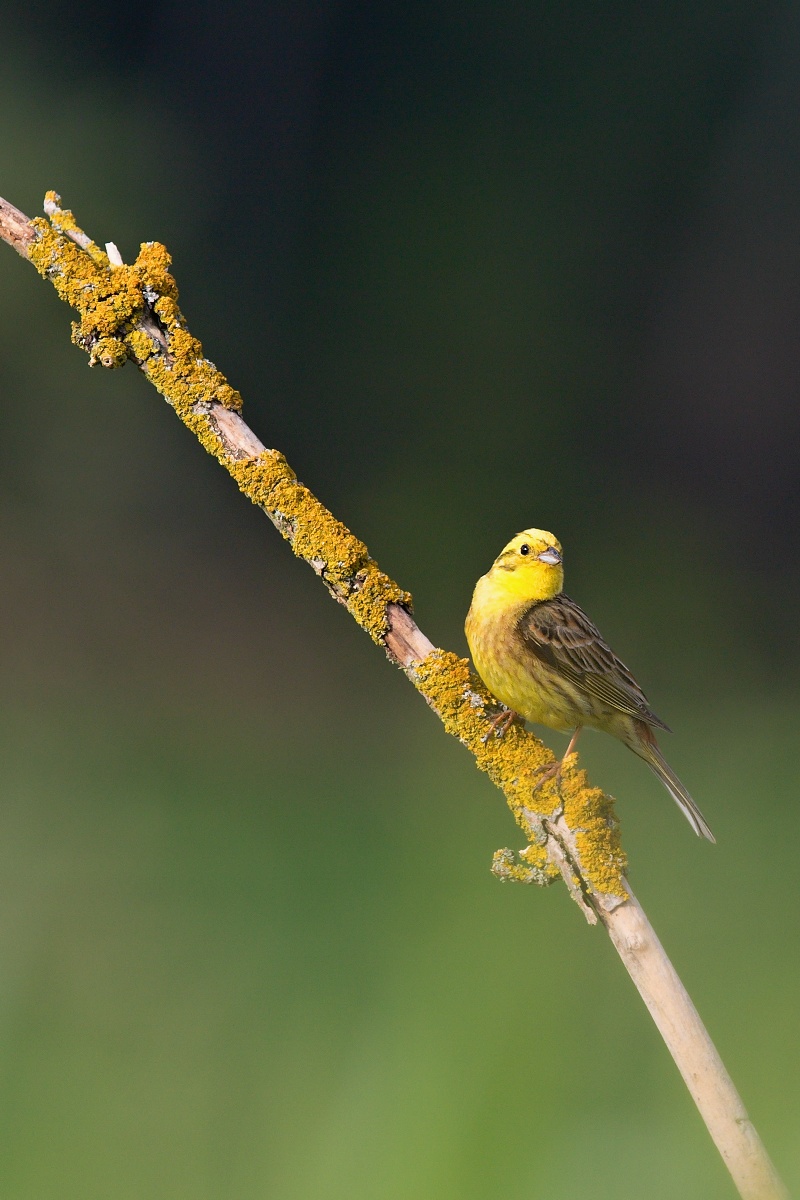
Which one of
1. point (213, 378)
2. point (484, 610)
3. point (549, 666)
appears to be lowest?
point (549, 666)

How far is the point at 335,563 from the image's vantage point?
168cm

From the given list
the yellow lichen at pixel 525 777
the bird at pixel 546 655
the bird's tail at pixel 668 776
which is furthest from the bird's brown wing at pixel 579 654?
the yellow lichen at pixel 525 777

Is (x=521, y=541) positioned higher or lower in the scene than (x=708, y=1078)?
higher

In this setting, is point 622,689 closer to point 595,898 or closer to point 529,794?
point 529,794

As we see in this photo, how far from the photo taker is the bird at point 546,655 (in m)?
2.04

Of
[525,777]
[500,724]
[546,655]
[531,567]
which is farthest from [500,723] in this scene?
[531,567]

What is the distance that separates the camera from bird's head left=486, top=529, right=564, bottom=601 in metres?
2.10

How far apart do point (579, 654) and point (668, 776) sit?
322 millimetres

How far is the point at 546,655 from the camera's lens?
6.82ft

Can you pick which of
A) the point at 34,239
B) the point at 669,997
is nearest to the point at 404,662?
the point at 669,997

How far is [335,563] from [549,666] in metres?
0.55

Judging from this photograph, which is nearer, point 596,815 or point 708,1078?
point 708,1078

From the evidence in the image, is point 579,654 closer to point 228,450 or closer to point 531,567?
point 531,567

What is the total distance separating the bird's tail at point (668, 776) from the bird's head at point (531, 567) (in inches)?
Result: 14.4
